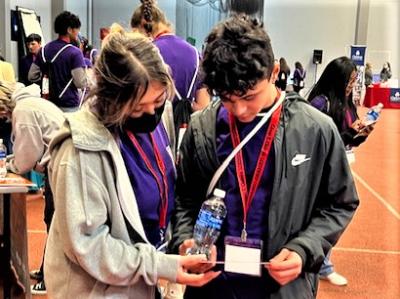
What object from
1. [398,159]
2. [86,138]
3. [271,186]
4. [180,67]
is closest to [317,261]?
[271,186]

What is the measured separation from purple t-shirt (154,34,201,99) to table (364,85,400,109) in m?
13.4

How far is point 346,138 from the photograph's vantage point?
117 inches

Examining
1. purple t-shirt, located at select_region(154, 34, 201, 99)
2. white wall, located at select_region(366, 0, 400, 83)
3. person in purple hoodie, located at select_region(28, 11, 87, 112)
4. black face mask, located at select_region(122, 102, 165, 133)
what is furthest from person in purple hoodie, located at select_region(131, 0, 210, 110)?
white wall, located at select_region(366, 0, 400, 83)

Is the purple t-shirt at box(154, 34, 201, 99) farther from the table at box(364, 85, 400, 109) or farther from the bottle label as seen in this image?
the table at box(364, 85, 400, 109)

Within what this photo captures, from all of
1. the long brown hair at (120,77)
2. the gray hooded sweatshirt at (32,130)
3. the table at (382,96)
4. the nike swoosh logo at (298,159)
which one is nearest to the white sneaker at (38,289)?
the gray hooded sweatshirt at (32,130)

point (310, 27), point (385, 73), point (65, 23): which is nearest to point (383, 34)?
point (385, 73)

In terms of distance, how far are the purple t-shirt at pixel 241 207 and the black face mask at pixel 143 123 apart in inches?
6.4

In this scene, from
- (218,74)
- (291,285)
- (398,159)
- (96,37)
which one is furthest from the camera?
(96,37)

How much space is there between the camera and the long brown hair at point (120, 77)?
1.25 metres

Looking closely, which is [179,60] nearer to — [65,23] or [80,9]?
[65,23]

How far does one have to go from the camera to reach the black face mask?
1332mm

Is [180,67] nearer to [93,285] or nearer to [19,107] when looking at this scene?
[19,107]

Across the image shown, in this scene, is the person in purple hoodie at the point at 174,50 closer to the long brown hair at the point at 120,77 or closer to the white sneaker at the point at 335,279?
the white sneaker at the point at 335,279

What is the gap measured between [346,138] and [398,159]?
16.5 feet
